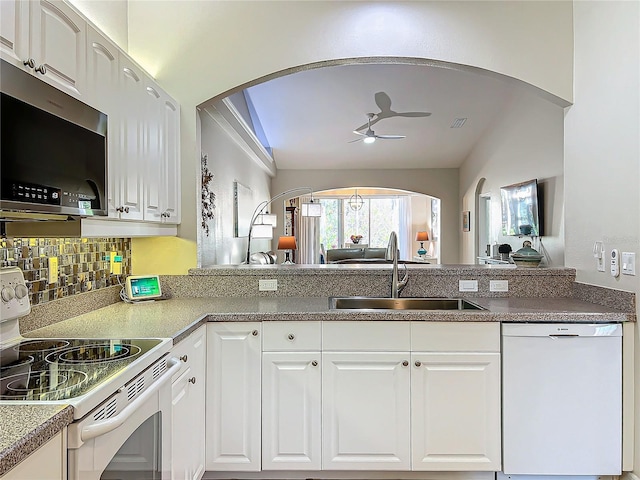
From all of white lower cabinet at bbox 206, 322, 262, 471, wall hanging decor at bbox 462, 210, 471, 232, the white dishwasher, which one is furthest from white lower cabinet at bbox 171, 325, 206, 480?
wall hanging decor at bbox 462, 210, 471, 232

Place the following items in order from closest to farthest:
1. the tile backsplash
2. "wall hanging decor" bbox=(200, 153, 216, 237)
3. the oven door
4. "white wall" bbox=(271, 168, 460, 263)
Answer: the oven door
the tile backsplash
"wall hanging decor" bbox=(200, 153, 216, 237)
"white wall" bbox=(271, 168, 460, 263)

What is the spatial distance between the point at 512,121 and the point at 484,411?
4.54 metres

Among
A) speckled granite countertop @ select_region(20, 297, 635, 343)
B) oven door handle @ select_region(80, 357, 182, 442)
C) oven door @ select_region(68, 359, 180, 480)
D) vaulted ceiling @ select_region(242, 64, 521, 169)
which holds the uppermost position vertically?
vaulted ceiling @ select_region(242, 64, 521, 169)

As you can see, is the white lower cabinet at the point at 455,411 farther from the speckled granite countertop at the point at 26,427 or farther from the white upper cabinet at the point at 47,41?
the white upper cabinet at the point at 47,41

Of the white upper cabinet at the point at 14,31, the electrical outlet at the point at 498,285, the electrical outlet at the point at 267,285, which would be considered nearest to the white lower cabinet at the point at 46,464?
the white upper cabinet at the point at 14,31

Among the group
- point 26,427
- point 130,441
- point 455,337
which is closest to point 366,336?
point 455,337

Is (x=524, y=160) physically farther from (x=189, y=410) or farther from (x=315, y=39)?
(x=189, y=410)

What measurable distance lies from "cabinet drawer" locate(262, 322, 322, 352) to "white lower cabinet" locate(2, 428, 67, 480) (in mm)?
1276

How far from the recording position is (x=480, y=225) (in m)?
7.80

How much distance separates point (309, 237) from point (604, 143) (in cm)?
962

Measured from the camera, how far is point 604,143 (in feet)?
8.22

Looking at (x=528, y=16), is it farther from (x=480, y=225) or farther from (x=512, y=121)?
(x=480, y=225)

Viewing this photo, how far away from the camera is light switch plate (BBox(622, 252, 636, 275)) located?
229 cm

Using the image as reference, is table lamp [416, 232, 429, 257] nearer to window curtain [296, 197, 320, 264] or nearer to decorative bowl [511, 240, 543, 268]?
window curtain [296, 197, 320, 264]
